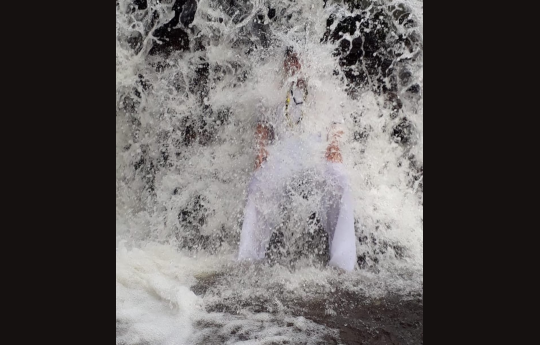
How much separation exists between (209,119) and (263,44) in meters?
0.70

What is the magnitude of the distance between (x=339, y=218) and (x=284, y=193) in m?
0.40

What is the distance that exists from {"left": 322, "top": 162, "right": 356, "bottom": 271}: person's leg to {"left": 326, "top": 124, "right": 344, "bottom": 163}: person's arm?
37mm

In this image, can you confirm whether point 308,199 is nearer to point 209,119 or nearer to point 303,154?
point 303,154

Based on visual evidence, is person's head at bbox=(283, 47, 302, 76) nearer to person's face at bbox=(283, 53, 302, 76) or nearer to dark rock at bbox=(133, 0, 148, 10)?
person's face at bbox=(283, 53, 302, 76)

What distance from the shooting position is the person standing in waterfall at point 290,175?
299cm

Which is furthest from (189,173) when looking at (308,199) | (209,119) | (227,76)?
(308,199)

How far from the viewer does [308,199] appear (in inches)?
124

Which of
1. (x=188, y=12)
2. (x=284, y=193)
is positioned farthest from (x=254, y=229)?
(x=188, y=12)

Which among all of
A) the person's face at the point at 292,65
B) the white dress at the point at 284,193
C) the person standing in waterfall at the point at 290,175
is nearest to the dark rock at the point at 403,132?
the person standing in waterfall at the point at 290,175

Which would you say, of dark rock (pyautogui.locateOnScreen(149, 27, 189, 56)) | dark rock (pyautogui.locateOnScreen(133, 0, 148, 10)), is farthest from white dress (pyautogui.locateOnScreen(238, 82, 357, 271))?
dark rock (pyautogui.locateOnScreen(133, 0, 148, 10))

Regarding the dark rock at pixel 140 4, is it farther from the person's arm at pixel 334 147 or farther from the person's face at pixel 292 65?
the person's arm at pixel 334 147

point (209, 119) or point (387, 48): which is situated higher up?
point (387, 48)

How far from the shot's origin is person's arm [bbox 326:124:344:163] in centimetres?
318

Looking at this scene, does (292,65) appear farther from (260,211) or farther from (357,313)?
(357,313)
